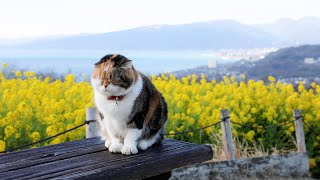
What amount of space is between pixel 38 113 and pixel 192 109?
222 centimetres

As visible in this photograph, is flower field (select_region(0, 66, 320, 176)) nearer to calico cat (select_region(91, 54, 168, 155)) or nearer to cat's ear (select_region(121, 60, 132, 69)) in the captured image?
calico cat (select_region(91, 54, 168, 155))

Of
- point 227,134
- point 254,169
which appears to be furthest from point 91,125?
point 254,169

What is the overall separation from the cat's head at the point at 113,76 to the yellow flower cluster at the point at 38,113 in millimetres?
2029

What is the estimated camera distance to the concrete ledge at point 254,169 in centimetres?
541

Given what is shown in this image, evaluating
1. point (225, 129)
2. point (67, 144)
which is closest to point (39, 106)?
point (225, 129)

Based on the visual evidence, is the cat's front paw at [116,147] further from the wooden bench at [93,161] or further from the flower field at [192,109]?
the flower field at [192,109]

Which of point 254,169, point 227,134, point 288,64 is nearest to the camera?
point 227,134

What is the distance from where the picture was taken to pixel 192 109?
6594 millimetres

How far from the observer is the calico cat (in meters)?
2.57

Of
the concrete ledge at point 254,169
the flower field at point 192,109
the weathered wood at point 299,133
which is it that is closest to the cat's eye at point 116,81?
the flower field at point 192,109

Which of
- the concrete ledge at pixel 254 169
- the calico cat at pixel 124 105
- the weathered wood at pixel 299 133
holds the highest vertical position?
the calico cat at pixel 124 105

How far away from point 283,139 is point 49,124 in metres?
3.41

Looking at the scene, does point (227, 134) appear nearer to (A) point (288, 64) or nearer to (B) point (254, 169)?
(B) point (254, 169)

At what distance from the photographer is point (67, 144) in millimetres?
2928
